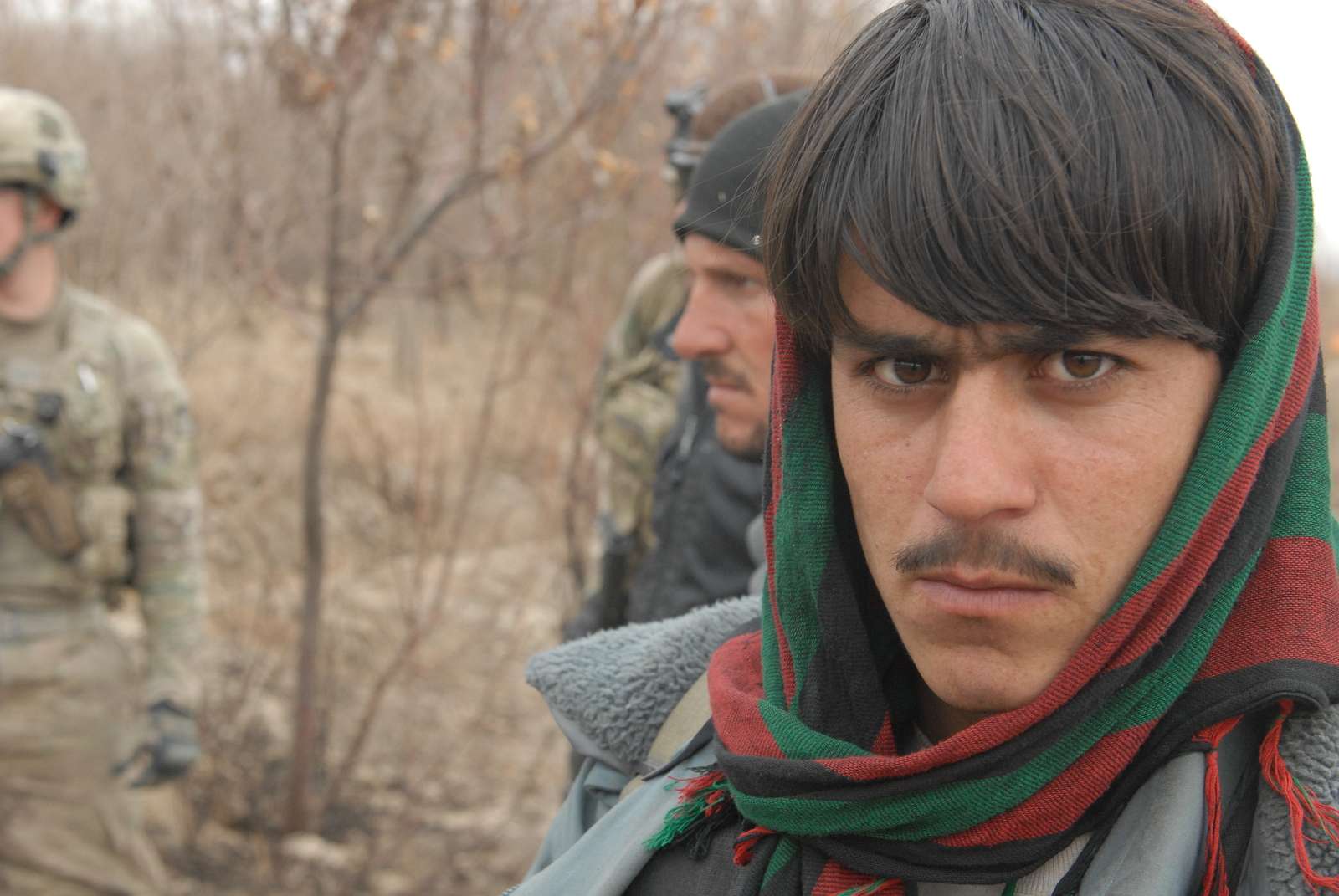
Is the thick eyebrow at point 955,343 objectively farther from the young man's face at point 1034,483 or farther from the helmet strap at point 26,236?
the helmet strap at point 26,236

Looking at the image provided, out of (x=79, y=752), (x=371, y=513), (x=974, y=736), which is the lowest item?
(x=371, y=513)

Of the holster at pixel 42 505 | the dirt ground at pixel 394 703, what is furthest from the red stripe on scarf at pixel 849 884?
the dirt ground at pixel 394 703

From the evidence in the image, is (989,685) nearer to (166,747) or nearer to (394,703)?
(166,747)

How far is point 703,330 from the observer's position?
8.33 ft

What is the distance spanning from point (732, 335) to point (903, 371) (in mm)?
1344

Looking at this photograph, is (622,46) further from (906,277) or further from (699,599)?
(906,277)

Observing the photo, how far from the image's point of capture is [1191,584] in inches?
42.6

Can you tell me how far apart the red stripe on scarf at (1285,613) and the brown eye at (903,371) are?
330 mm

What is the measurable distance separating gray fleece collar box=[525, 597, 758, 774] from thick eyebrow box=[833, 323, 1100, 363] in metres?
0.51

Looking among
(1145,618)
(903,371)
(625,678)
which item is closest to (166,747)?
(625,678)

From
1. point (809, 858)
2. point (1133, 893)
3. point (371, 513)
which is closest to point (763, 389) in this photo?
point (809, 858)

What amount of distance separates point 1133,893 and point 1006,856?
0.11m

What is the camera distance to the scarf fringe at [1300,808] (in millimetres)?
1004

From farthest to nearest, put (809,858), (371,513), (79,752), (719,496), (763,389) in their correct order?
(371,513) < (79,752) < (719,496) < (763,389) < (809,858)
